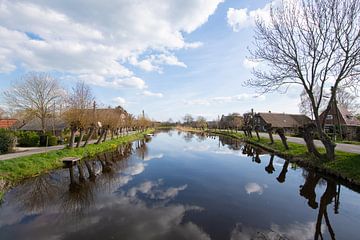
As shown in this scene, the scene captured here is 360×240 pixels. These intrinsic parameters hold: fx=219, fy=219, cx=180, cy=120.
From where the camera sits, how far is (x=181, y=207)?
794 centimetres

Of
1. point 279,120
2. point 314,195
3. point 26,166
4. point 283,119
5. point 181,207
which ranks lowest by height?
point 181,207

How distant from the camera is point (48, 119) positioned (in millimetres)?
32969

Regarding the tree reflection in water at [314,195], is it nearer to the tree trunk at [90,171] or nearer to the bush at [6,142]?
the tree trunk at [90,171]

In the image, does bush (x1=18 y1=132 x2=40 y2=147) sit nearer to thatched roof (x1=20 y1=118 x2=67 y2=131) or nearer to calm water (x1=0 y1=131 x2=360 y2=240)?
thatched roof (x1=20 y1=118 x2=67 y2=131)

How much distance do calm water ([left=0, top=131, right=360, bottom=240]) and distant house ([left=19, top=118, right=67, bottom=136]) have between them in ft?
68.6

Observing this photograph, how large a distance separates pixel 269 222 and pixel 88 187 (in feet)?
26.2

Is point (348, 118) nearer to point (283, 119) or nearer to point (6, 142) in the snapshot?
point (283, 119)

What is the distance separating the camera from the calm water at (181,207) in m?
6.09

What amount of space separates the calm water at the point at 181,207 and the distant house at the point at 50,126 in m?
20.9

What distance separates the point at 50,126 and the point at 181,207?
30.8 meters

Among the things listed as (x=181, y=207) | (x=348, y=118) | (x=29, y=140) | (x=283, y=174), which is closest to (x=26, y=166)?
(x=181, y=207)

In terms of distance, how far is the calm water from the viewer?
20.0ft

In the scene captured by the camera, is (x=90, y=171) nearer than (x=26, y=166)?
No

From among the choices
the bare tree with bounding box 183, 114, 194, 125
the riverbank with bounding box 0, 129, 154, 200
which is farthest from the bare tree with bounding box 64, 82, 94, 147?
the bare tree with bounding box 183, 114, 194, 125
